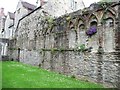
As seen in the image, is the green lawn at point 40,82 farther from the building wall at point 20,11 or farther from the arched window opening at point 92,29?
the building wall at point 20,11

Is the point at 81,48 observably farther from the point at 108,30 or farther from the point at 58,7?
the point at 58,7

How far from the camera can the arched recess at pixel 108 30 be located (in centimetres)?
1255

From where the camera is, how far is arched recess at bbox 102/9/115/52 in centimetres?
1255

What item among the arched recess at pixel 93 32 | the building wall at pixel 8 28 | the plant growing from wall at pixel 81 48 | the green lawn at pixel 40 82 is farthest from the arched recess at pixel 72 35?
the building wall at pixel 8 28

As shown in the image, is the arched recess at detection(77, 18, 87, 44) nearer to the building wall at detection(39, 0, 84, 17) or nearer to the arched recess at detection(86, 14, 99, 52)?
the arched recess at detection(86, 14, 99, 52)

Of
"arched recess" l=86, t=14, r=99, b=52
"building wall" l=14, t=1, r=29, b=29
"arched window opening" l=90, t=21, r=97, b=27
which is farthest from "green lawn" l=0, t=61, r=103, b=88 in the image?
"building wall" l=14, t=1, r=29, b=29

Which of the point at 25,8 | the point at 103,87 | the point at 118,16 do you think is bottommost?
the point at 103,87

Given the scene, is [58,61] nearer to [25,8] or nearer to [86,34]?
[86,34]

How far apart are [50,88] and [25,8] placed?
878 inches

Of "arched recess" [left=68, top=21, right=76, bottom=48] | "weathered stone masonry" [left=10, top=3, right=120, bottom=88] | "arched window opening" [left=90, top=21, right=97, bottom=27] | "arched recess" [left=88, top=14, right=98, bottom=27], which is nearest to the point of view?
"weathered stone masonry" [left=10, top=3, right=120, bottom=88]

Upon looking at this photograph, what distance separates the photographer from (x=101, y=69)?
12859 millimetres

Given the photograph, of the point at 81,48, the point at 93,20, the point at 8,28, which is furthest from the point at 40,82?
the point at 8,28

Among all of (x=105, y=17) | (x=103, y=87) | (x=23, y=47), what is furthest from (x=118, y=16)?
(x=23, y=47)

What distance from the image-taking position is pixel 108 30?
1294 centimetres
